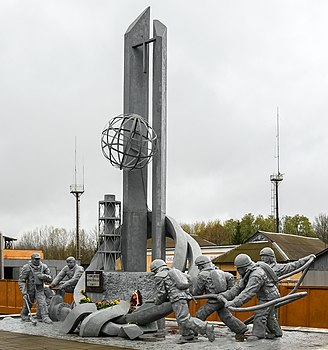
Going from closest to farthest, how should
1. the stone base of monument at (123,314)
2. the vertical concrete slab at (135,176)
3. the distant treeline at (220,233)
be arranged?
the stone base of monument at (123,314) < the vertical concrete slab at (135,176) < the distant treeline at (220,233)

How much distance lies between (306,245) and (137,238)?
94.5 ft

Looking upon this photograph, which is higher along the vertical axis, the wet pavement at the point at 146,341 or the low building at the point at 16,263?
the wet pavement at the point at 146,341

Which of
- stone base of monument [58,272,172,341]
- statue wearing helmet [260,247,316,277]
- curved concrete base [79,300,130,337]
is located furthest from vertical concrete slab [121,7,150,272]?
statue wearing helmet [260,247,316,277]

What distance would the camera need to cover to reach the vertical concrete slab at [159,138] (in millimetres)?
17969

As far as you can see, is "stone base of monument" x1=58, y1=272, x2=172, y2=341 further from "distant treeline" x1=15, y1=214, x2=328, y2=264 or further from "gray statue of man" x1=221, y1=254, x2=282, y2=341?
"distant treeline" x1=15, y1=214, x2=328, y2=264

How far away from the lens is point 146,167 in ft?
60.7

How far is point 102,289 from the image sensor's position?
17.3m

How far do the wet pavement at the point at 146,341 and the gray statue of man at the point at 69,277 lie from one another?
1894 mm

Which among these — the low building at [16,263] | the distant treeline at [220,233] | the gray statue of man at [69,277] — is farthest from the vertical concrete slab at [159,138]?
the distant treeline at [220,233]

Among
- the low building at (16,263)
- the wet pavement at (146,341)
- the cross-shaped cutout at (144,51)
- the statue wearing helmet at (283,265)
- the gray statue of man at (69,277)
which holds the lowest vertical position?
Answer: the low building at (16,263)

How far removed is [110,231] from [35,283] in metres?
2.62

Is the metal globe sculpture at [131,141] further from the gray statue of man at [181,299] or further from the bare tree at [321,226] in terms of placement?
the bare tree at [321,226]

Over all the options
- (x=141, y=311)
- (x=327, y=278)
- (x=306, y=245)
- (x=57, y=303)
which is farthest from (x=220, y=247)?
(x=141, y=311)

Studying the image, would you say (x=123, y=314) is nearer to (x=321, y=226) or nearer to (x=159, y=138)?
(x=159, y=138)
